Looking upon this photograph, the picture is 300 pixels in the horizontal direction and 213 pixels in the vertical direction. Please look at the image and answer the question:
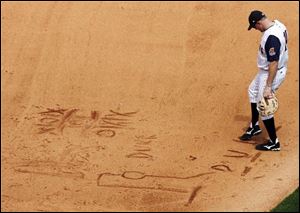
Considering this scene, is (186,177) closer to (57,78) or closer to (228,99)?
(228,99)

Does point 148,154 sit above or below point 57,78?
below

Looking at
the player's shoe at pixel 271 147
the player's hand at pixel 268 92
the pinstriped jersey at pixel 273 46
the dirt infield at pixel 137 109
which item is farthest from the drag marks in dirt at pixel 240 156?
the pinstriped jersey at pixel 273 46

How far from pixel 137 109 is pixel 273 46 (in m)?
2.36

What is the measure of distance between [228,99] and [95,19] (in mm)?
2789

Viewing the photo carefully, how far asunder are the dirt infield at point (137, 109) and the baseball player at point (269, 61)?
1.13ft

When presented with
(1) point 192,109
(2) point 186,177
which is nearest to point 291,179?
(2) point 186,177

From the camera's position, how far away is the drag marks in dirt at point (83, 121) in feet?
30.3

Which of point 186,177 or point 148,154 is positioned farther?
point 148,154

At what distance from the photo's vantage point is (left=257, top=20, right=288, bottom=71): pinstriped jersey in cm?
813

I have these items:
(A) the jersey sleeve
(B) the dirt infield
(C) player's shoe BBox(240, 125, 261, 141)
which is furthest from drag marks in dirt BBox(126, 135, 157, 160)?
(A) the jersey sleeve

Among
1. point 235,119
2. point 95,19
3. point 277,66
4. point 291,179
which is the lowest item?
point 291,179

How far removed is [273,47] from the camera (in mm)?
8125

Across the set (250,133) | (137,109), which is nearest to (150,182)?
(250,133)

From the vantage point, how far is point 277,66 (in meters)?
8.23
